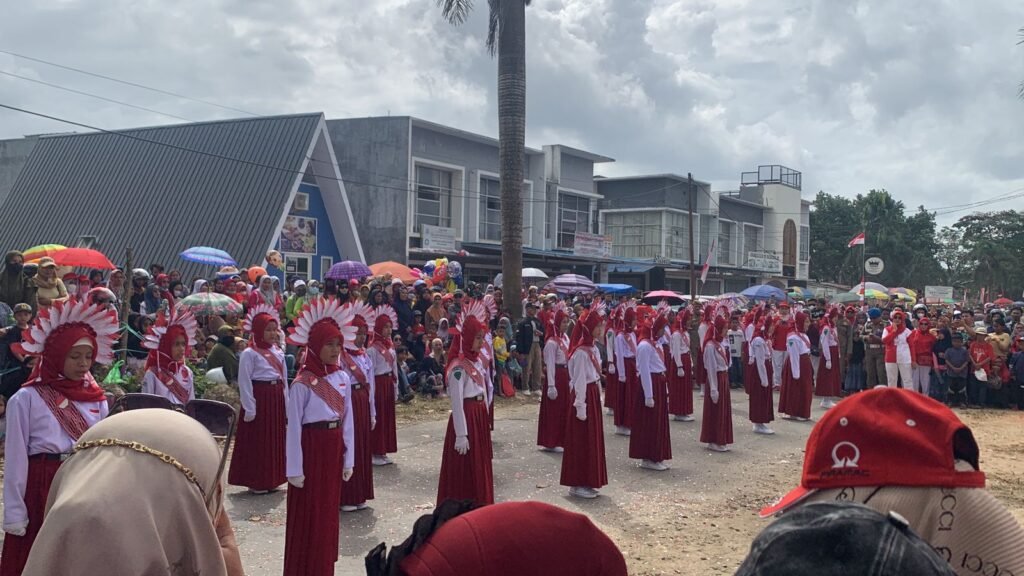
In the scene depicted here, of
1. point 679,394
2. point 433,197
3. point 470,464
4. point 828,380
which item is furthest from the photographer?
point 433,197

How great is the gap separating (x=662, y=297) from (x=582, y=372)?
19.9 metres

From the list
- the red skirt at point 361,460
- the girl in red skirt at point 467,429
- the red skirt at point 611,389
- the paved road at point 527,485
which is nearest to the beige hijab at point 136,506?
the paved road at point 527,485

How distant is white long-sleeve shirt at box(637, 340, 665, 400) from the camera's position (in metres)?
10.6

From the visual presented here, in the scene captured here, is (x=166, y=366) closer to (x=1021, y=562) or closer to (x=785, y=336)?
(x=1021, y=562)

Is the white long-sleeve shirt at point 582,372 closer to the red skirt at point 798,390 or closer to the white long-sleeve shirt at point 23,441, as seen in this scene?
the white long-sleeve shirt at point 23,441

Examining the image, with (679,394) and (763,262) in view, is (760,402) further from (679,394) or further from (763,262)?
(763,262)

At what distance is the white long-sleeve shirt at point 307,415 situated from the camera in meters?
Answer: 6.11

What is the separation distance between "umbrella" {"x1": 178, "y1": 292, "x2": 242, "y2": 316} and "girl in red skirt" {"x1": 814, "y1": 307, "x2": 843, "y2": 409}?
11.6 m

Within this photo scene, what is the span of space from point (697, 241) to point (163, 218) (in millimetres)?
29481

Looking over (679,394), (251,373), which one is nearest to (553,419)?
(679,394)

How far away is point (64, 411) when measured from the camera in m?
5.17

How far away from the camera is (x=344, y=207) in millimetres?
23219

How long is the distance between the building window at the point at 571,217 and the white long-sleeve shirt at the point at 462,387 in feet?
91.0

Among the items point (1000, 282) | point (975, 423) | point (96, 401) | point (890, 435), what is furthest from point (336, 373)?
point (1000, 282)
